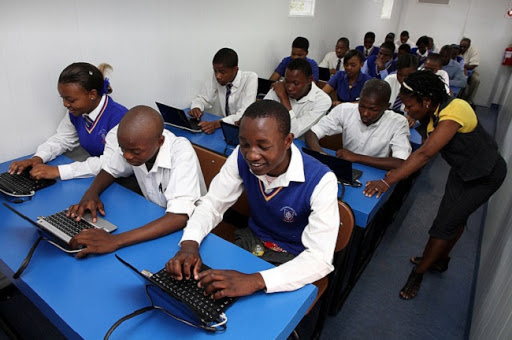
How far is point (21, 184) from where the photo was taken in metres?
1.47

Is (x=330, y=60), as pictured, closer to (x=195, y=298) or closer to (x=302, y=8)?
(x=302, y=8)

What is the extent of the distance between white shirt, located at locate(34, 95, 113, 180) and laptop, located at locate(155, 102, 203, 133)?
0.55 metres

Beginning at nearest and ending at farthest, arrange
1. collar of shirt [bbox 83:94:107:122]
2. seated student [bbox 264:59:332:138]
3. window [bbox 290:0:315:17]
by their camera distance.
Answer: collar of shirt [bbox 83:94:107:122]
seated student [bbox 264:59:332:138]
window [bbox 290:0:315:17]

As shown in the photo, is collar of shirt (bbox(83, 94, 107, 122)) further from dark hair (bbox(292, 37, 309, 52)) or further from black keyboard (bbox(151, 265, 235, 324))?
dark hair (bbox(292, 37, 309, 52))

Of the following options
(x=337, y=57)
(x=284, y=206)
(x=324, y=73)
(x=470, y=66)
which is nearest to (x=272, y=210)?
(x=284, y=206)

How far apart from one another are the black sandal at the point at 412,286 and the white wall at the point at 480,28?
650cm

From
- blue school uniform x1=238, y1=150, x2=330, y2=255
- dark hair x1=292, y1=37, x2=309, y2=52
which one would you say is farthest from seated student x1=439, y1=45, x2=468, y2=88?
blue school uniform x1=238, y1=150, x2=330, y2=255

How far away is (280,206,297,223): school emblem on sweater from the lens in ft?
4.10

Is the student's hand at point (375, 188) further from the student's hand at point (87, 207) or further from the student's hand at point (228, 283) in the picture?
the student's hand at point (87, 207)

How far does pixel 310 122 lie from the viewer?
251 cm

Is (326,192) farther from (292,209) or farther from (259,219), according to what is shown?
(259,219)

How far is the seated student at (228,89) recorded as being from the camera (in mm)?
2602

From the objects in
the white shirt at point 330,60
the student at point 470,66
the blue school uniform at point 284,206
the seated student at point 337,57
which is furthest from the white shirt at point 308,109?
the student at point 470,66

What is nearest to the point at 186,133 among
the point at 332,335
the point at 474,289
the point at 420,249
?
the point at 332,335
